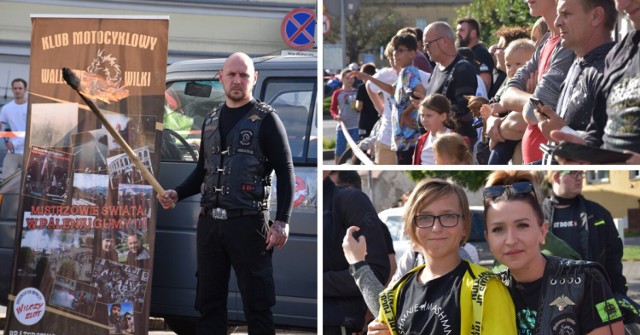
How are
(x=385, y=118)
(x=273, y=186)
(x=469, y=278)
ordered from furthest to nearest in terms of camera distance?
(x=385, y=118)
(x=273, y=186)
(x=469, y=278)

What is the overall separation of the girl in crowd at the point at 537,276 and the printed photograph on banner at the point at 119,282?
3.46 metres

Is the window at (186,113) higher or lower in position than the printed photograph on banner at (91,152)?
higher

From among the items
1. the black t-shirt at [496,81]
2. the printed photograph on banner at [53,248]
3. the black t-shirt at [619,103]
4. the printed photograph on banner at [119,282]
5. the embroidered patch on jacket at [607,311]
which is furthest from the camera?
the black t-shirt at [496,81]

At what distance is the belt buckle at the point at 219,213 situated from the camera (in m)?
6.10

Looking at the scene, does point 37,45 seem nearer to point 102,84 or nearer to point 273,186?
point 102,84

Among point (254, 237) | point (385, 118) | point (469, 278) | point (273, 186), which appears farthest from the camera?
point (385, 118)

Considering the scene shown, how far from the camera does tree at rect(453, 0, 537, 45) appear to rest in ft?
20.9

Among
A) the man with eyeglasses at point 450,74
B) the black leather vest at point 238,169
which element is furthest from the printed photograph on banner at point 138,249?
the man with eyeglasses at point 450,74

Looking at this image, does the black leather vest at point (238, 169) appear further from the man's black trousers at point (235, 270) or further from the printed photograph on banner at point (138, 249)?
the printed photograph on banner at point (138, 249)

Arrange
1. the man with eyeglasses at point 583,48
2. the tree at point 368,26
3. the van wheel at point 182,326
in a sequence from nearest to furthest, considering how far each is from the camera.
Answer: the man with eyeglasses at point 583,48 < the van wheel at point 182,326 < the tree at point 368,26

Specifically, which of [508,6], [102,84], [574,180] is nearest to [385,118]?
[508,6]

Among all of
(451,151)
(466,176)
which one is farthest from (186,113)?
(466,176)

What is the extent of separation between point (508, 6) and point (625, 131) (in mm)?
2993

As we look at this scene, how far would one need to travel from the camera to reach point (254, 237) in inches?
241
